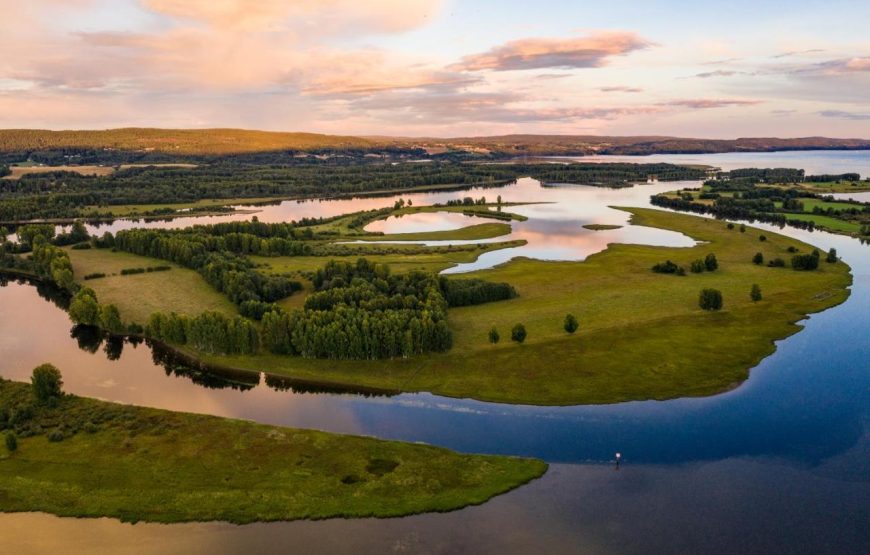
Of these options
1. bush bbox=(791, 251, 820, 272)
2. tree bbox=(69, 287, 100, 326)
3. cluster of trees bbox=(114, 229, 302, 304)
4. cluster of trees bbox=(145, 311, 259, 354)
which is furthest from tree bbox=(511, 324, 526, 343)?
bush bbox=(791, 251, 820, 272)

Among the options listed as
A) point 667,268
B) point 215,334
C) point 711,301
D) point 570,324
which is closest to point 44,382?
point 215,334

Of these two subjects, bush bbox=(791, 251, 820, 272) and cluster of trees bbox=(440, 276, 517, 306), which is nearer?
cluster of trees bbox=(440, 276, 517, 306)

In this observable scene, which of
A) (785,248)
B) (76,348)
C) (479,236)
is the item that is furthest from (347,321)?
(785,248)

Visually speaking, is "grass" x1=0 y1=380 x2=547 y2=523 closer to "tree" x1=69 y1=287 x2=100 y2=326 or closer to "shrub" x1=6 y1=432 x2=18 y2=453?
"shrub" x1=6 y1=432 x2=18 y2=453

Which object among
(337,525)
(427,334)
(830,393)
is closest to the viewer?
(337,525)

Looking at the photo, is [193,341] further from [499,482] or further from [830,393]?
[830,393]

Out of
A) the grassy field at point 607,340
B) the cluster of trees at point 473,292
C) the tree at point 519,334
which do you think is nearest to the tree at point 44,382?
the grassy field at point 607,340
